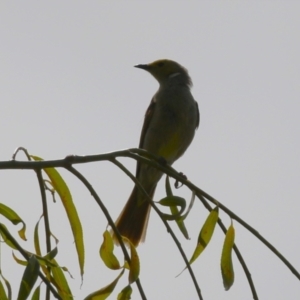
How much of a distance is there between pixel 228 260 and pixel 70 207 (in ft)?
1.88

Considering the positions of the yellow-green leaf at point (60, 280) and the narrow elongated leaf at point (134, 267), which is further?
the yellow-green leaf at point (60, 280)

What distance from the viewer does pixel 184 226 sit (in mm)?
2344

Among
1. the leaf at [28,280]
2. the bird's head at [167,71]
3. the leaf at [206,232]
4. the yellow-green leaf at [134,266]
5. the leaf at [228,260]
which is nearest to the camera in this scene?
the leaf at [28,280]

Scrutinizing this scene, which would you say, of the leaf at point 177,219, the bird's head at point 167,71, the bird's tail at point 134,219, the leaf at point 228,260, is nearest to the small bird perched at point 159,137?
the bird's tail at point 134,219

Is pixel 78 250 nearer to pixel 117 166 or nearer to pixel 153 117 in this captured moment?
pixel 117 166

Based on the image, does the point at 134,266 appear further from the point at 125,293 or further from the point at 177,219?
the point at 177,219

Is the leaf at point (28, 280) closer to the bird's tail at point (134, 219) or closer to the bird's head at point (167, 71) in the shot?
the bird's tail at point (134, 219)

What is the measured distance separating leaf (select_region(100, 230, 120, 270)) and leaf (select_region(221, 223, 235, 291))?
334mm

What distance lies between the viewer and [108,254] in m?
2.14

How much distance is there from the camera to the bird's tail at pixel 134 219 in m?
5.93

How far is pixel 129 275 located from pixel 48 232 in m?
0.29

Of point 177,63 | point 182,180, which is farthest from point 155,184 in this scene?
point 182,180

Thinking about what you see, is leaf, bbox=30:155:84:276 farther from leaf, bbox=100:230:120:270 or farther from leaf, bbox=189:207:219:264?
leaf, bbox=189:207:219:264

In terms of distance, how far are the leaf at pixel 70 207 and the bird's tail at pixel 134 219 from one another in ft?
11.1
